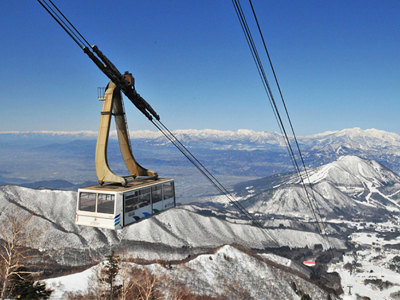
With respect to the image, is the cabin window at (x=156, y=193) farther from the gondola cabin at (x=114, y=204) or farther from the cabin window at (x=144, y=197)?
the cabin window at (x=144, y=197)

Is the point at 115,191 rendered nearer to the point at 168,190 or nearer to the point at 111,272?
the point at 168,190

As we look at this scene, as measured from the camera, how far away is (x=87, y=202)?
18.1 m

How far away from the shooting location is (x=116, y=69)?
18.2 meters

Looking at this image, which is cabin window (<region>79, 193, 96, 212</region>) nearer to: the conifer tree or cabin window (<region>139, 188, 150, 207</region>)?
cabin window (<region>139, 188, 150, 207</region>)

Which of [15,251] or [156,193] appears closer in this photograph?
[156,193]

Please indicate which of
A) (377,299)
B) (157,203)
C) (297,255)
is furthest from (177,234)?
(157,203)

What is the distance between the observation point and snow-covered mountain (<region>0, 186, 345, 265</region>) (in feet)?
339

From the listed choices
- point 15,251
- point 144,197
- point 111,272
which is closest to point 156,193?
point 144,197

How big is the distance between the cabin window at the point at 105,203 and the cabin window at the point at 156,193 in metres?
3.96

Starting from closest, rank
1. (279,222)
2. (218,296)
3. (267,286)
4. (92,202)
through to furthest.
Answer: (92,202)
(218,296)
(267,286)
(279,222)

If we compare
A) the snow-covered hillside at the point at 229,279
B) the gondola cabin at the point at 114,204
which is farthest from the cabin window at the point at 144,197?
the snow-covered hillside at the point at 229,279

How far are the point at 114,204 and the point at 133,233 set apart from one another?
366 feet

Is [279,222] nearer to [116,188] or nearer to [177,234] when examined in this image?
[177,234]

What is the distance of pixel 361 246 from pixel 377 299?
87.0 metres
